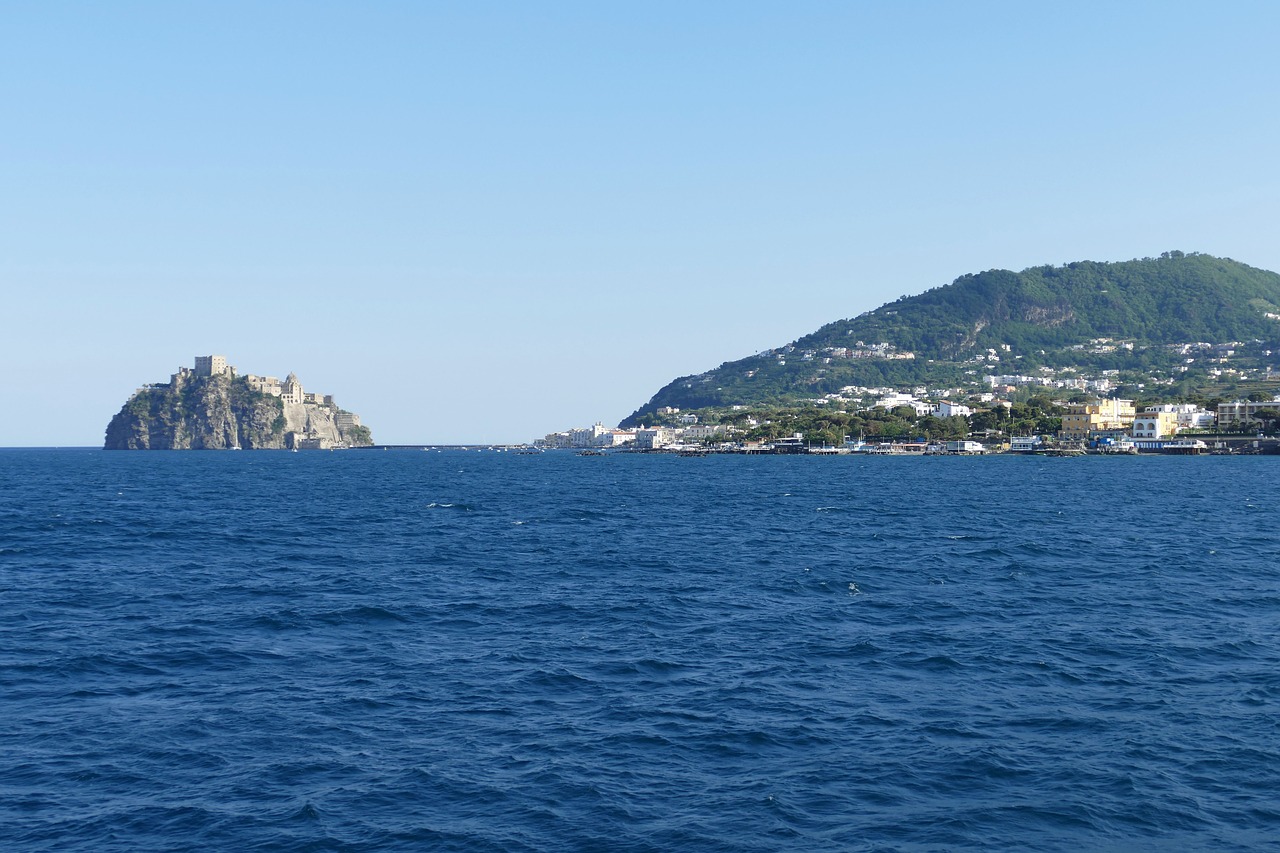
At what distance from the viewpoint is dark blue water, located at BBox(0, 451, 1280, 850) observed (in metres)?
20.8

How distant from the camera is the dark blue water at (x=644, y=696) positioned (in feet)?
68.1

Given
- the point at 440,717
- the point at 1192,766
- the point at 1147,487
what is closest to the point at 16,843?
the point at 440,717

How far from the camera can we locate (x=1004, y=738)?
25.6m

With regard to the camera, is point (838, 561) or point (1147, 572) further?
point (838, 561)

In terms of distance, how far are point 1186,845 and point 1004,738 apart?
6250 millimetres

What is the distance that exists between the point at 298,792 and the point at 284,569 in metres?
35.9

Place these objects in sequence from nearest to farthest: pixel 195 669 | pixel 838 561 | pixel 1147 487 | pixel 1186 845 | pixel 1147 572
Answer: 1. pixel 1186 845
2. pixel 195 669
3. pixel 1147 572
4. pixel 838 561
5. pixel 1147 487

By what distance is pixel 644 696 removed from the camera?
29641mm

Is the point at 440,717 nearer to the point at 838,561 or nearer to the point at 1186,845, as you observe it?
the point at 1186,845

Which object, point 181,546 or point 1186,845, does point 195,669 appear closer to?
point 1186,845

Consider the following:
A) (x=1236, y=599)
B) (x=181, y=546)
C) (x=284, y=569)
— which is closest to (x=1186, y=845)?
(x=1236, y=599)

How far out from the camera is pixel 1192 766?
23.4 m

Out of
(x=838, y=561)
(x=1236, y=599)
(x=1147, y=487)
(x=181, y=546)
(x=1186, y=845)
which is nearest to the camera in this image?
(x=1186, y=845)

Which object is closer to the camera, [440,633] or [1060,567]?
[440,633]
